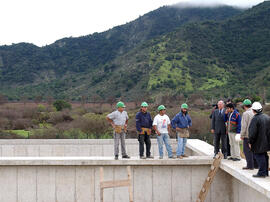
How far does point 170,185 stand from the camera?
10531mm

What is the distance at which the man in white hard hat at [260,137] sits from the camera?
7.79 meters

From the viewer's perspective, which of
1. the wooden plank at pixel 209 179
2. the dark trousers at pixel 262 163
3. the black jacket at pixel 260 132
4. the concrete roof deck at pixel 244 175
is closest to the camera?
the concrete roof deck at pixel 244 175

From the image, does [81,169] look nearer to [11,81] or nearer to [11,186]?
[11,186]

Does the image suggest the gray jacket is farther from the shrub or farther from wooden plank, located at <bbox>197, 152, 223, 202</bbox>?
the shrub

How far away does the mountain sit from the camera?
214 feet

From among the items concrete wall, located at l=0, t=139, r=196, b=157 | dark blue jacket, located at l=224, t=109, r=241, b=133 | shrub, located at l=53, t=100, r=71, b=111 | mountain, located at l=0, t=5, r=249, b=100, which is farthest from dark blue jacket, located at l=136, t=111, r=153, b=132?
mountain, located at l=0, t=5, r=249, b=100

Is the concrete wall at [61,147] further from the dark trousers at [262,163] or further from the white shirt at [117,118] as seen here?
the dark trousers at [262,163]

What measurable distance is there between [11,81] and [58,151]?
8039 centimetres

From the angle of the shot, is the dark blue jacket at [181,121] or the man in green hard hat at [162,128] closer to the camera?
the man in green hard hat at [162,128]

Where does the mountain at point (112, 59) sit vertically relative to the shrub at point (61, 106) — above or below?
above

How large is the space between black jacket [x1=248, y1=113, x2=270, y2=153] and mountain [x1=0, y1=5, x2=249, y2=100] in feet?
159

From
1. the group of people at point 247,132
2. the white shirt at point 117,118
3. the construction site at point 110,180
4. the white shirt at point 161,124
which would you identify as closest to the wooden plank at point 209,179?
the construction site at point 110,180

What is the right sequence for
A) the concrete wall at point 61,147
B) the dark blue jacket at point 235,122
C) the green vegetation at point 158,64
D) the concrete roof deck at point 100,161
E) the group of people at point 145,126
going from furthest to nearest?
the green vegetation at point 158,64 < the concrete wall at point 61,147 < the group of people at point 145,126 < the concrete roof deck at point 100,161 < the dark blue jacket at point 235,122

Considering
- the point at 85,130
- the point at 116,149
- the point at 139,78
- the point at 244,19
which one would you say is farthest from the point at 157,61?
the point at 116,149
